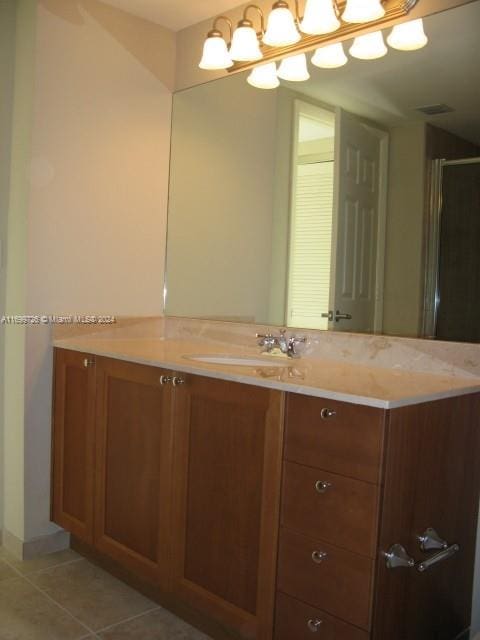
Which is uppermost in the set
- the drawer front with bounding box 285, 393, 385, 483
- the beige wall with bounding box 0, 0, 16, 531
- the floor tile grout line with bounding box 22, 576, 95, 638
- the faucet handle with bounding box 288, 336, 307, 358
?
the beige wall with bounding box 0, 0, 16, 531

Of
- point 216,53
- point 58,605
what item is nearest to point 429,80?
point 216,53

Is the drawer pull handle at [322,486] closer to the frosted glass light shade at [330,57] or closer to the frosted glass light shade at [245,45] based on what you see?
the frosted glass light shade at [330,57]

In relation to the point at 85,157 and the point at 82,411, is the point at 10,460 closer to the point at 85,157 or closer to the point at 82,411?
the point at 82,411

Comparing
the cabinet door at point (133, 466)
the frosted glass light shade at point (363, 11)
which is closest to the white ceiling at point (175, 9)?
the frosted glass light shade at point (363, 11)

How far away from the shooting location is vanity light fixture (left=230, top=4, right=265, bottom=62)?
214 cm

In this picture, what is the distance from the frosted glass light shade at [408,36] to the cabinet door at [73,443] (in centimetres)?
145

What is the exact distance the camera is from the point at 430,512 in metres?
1.47

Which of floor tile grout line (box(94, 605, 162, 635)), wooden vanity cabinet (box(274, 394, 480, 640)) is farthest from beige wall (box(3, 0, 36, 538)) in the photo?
wooden vanity cabinet (box(274, 394, 480, 640))

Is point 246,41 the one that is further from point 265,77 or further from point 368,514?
point 368,514

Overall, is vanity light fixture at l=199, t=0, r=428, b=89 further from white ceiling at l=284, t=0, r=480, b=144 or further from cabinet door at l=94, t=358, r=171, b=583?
cabinet door at l=94, t=358, r=171, b=583

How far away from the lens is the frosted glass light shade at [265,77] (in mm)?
2270

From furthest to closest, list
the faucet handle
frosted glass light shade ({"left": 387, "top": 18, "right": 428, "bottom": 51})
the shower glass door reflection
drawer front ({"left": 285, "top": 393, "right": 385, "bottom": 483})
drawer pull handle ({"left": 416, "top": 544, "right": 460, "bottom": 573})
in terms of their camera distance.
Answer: the faucet handle
frosted glass light shade ({"left": 387, "top": 18, "right": 428, "bottom": 51})
the shower glass door reflection
drawer pull handle ({"left": 416, "top": 544, "right": 460, "bottom": 573})
drawer front ({"left": 285, "top": 393, "right": 385, "bottom": 483})

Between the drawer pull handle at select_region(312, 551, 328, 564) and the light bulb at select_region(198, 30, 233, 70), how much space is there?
175 cm

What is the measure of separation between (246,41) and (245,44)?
0.01 m
